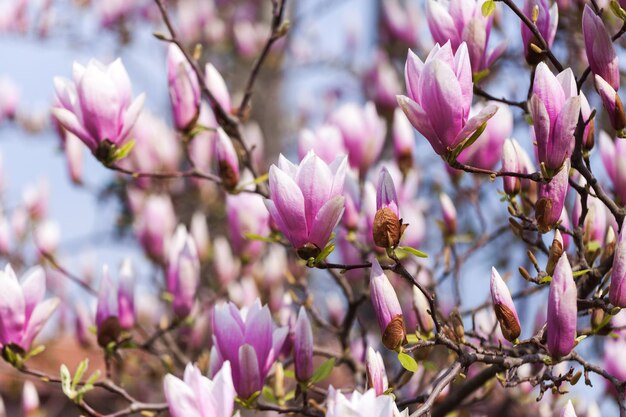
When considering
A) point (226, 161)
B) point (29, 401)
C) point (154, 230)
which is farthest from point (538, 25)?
point (154, 230)

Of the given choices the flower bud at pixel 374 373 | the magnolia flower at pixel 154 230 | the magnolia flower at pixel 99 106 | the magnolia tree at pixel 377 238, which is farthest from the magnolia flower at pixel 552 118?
the magnolia flower at pixel 154 230

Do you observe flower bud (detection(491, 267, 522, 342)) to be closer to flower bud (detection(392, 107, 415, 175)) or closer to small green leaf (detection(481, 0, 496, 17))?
small green leaf (detection(481, 0, 496, 17))

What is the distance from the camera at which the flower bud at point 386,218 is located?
129 cm

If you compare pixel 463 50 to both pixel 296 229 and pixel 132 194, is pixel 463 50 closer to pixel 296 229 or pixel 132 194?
pixel 296 229

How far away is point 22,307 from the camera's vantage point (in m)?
1.64

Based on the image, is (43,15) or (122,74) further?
(43,15)

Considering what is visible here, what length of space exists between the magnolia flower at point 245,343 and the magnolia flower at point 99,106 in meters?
0.51

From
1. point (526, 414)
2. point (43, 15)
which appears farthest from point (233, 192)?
point (43, 15)

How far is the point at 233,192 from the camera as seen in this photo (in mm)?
1893

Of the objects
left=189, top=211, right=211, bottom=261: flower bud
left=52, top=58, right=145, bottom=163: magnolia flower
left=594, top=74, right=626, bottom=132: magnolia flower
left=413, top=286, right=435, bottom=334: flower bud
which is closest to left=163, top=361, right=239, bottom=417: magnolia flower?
left=413, top=286, right=435, bottom=334: flower bud

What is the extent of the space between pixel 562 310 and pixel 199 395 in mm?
570

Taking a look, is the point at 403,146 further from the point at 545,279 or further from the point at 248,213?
the point at 545,279

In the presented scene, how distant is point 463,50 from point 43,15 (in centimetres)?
469

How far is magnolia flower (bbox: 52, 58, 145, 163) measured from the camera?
5.43 ft
